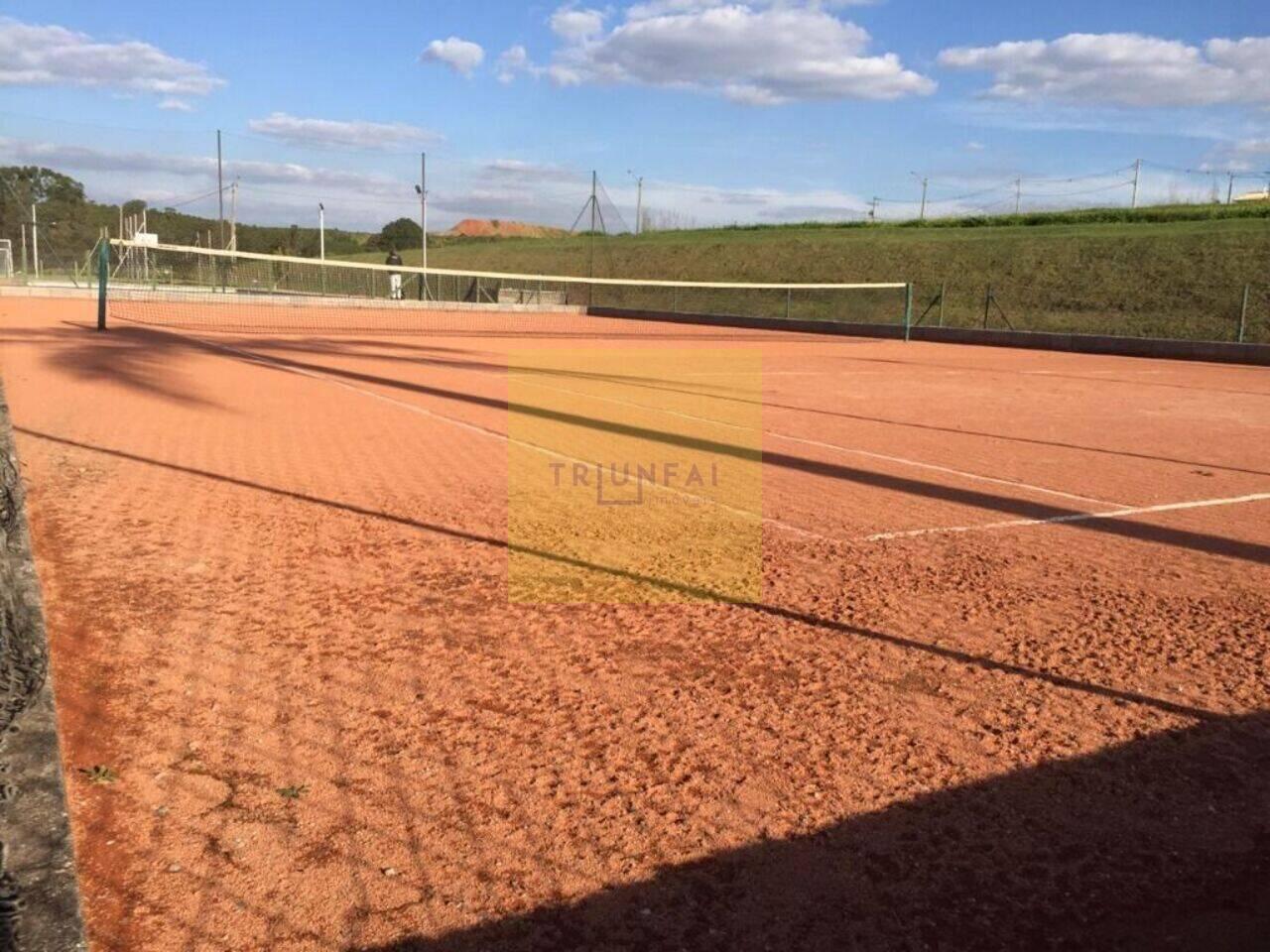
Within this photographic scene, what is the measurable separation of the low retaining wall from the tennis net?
0.62 metres

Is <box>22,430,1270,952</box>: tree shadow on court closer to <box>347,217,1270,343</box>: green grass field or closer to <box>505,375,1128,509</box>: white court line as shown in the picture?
<box>505,375,1128,509</box>: white court line

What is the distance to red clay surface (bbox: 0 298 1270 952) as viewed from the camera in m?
3.19

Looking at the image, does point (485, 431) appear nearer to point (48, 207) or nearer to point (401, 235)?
point (48, 207)

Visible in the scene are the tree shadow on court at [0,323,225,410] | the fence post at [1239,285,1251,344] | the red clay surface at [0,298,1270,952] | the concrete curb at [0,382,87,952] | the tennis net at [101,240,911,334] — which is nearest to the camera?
the concrete curb at [0,382,87,952]

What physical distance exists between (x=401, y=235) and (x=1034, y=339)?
78.2 metres

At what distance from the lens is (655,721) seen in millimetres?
4445

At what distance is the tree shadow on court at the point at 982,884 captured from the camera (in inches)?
120

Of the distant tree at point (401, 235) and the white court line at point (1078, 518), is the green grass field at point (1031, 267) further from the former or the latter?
the distant tree at point (401, 235)

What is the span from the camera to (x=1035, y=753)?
421 centimetres

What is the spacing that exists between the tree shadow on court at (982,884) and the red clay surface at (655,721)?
1cm

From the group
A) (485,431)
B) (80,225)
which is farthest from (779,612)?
(80,225)

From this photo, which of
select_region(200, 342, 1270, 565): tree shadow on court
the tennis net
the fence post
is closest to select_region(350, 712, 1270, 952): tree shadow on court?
select_region(200, 342, 1270, 565): tree shadow on court

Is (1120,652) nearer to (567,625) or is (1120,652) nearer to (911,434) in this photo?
(567,625)

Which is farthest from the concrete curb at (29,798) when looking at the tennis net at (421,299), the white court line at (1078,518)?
the tennis net at (421,299)
